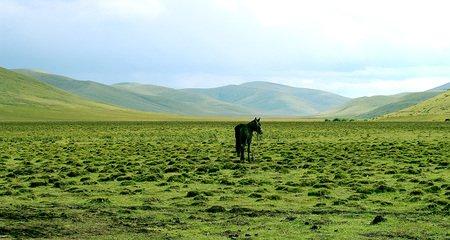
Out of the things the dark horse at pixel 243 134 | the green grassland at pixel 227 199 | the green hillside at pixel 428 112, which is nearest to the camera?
the green grassland at pixel 227 199

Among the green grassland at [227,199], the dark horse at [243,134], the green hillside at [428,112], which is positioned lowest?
the green grassland at [227,199]

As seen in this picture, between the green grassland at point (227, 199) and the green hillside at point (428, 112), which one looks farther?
the green hillside at point (428, 112)

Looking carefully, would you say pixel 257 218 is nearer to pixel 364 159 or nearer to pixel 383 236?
pixel 383 236

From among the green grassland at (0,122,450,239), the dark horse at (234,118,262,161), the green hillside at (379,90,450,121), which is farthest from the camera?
the green hillside at (379,90,450,121)

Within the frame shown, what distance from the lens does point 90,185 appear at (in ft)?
80.2

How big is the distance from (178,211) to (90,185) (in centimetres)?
784

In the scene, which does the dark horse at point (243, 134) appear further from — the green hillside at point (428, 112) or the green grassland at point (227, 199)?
the green hillside at point (428, 112)

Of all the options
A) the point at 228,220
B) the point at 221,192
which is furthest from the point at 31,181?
the point at 228,220

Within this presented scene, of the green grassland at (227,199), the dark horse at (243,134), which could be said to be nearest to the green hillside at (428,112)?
the dark horse at (243,134)

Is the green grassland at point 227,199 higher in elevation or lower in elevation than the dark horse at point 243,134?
lower

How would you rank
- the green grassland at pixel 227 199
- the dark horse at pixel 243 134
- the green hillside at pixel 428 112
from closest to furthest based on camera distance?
the green grassland at pixel 227 199
the dark horse at pixel 243 134
the green hillside at pixel 428 112

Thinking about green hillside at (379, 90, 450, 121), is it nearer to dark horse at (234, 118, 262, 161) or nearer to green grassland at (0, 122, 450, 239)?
dark horse at (234, 118, 262, 161)

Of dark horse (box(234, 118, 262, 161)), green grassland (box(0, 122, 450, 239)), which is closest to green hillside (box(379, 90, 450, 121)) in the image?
dark horse (box(234, 118, 262, 161))

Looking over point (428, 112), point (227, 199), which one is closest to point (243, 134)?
point (227, 199)
